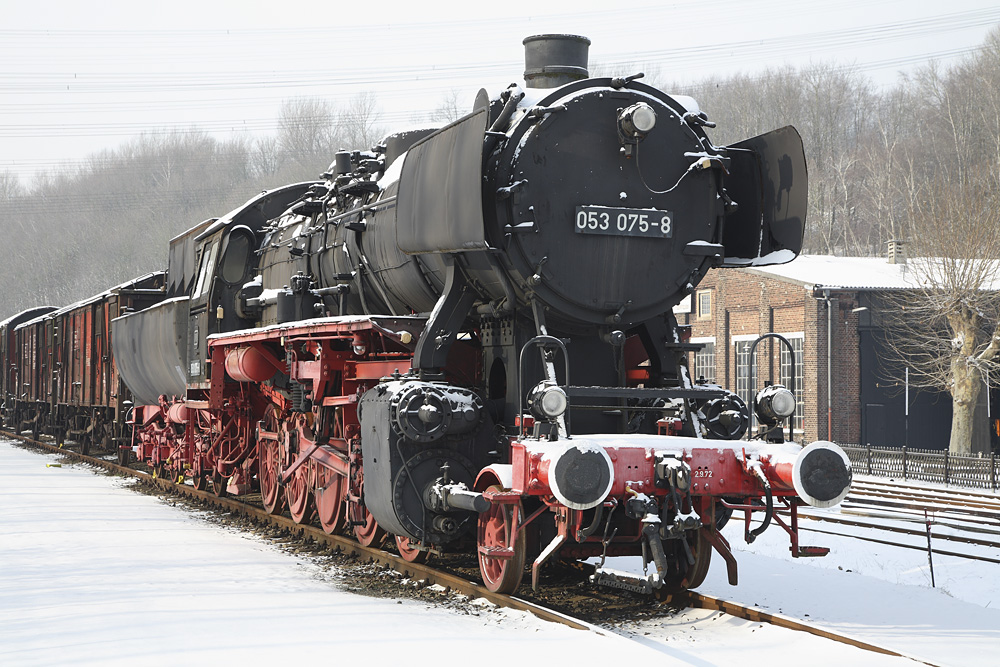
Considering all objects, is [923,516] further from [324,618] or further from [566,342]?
[324,618]

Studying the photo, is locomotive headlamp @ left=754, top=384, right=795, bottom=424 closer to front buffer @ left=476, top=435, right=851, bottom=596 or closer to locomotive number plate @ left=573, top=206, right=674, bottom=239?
front buffer @ left=476, top=435, right=851, bottom=596

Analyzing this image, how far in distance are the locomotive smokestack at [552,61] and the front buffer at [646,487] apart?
283 centimetres

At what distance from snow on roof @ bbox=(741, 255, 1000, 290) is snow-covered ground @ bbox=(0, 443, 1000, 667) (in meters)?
17.4

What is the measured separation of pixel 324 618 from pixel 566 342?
2.48m

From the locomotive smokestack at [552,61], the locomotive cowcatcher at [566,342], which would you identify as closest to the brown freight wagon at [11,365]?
the locomotive cowcatcher at [566,342]

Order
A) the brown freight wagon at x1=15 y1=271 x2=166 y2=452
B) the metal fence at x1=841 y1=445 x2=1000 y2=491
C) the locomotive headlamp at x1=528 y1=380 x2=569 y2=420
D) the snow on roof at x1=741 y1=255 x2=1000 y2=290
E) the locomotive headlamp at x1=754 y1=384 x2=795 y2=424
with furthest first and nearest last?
1. the snow on roof at x1=741 y1=255 x2=1000 y2=290
2. the metal fence at x1=841 y1=445 x2=1000 y2=491
3. the brown freight wagon at x1=15 y1=271 x2=166 y2=452
4. the locomotive headlamp at x1=754 y1=384 x2=795 y2=424
5. the locomotive headlamp at x1=528 y1=380 x2=569 y2=420

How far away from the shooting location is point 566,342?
7172 mm

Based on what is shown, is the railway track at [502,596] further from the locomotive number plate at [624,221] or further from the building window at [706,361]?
the building window at [706,361]

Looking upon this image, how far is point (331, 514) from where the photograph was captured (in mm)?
9281

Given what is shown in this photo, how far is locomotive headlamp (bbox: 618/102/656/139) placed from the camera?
6.94m

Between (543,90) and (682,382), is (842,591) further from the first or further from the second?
(543,90)

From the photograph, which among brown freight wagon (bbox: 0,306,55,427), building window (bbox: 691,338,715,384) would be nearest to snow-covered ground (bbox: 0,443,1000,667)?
building window (bbox: 691,338,715,384)

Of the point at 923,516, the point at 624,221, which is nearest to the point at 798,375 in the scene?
the point at 923,516

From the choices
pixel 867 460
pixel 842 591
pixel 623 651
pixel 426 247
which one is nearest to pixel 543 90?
pixel 426 247
